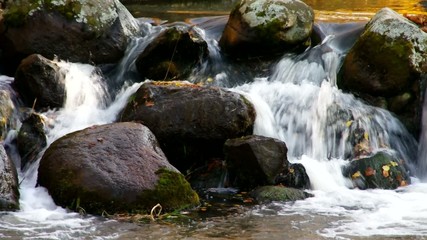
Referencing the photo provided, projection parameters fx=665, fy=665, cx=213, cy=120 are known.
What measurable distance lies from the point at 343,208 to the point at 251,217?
1146 mm

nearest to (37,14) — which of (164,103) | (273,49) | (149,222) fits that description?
(164,103)

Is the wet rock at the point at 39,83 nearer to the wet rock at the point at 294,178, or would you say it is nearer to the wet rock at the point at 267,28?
the wet rock at the point at 267,28

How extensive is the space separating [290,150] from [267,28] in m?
2.23

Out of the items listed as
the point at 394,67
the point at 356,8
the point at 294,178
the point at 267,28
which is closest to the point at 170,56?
the point at 267,28

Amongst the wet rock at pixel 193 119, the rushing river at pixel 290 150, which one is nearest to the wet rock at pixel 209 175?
the wet rock at pixel 193 119

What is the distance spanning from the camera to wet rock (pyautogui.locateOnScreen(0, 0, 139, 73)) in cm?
986

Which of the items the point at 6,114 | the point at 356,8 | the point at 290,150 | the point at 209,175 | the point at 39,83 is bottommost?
the point at 209,175

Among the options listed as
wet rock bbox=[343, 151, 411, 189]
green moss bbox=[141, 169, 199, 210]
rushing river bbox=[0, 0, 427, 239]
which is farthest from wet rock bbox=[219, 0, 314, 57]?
green moss bbox=[141, 169, 199, 210]

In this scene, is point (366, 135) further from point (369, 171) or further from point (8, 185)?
point (8, 185)

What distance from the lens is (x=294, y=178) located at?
799cm

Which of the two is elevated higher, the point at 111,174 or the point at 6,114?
the point at 6,114

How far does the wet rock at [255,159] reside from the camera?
25.2ft

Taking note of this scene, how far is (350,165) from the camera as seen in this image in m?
8.48

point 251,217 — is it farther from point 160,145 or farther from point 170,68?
point 170,68
